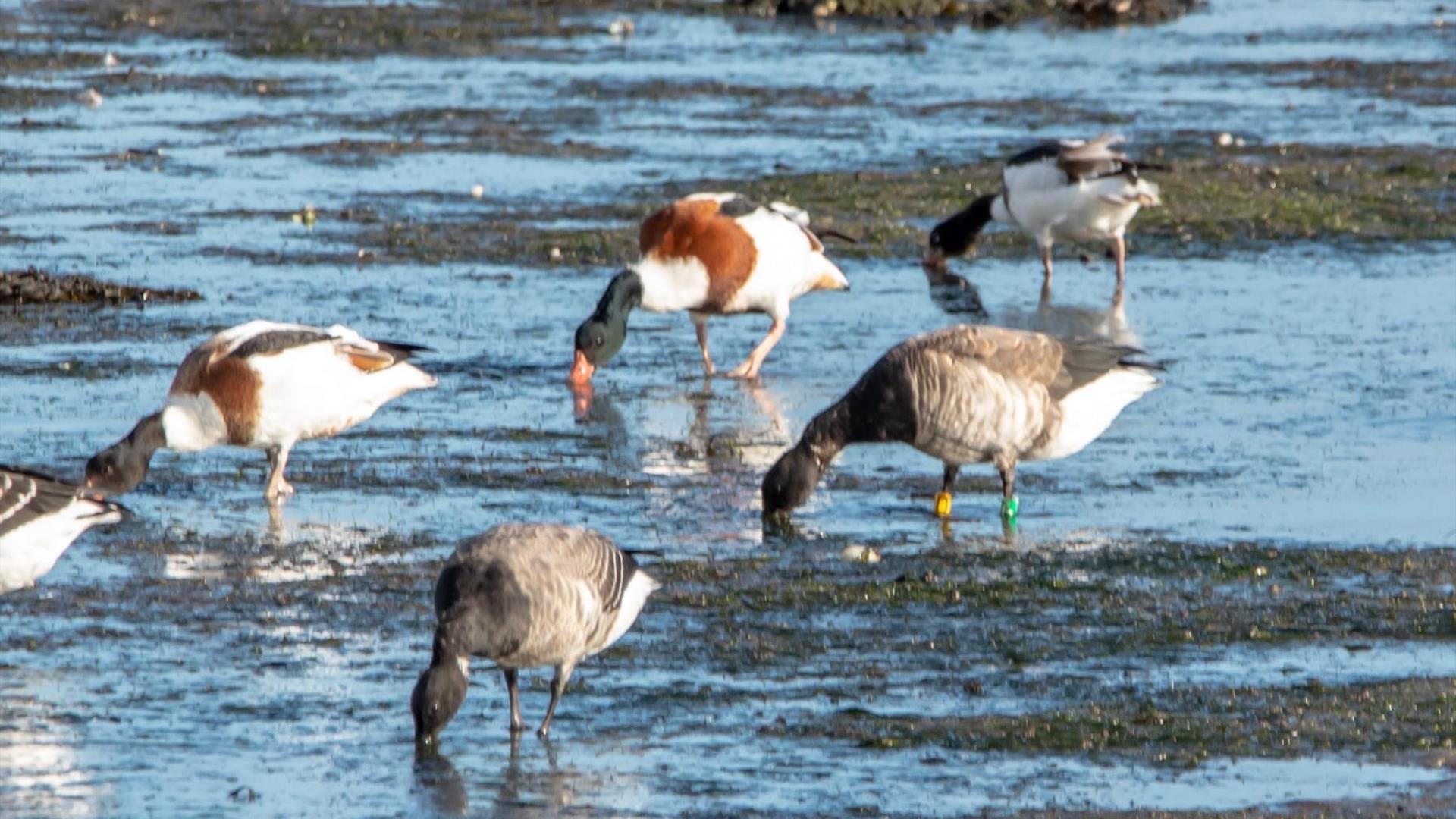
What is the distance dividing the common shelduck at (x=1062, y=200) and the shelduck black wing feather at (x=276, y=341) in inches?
272

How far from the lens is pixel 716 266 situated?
44.9 ft

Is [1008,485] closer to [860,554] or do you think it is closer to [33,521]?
[860,554]

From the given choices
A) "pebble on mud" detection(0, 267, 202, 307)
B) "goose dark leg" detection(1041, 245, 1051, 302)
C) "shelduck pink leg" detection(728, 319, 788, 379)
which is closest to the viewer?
"shelduck pink leg" detection(728, 319, 788, 379)

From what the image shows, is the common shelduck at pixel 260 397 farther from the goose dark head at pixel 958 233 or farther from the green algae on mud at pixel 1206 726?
the goose dark head at pixel 958 233

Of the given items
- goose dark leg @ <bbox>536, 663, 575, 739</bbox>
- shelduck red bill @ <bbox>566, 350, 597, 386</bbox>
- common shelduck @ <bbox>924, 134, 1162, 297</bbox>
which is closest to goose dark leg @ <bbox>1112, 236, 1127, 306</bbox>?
common shelduck @ <bbox>924, 134, 1162, 297</bbox>

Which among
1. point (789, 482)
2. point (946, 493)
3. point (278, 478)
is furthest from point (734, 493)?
point (278, 478)

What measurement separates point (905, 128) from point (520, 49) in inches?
297

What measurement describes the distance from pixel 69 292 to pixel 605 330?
12.0ft

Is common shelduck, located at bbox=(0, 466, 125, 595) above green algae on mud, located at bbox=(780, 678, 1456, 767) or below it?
above

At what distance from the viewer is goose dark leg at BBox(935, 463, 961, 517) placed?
10305 millimetres

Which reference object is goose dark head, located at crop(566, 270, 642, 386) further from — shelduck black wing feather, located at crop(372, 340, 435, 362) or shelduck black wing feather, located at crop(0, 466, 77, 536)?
shelduck black wing feather, located at crop(0, 466, 77, 536)

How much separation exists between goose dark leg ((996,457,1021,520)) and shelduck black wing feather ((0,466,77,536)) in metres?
4.08

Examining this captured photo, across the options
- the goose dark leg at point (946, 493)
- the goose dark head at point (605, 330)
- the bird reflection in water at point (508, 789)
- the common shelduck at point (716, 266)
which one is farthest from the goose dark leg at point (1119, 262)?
the bird reflection in water at point (508, 789)

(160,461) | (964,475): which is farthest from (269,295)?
(964,475)
